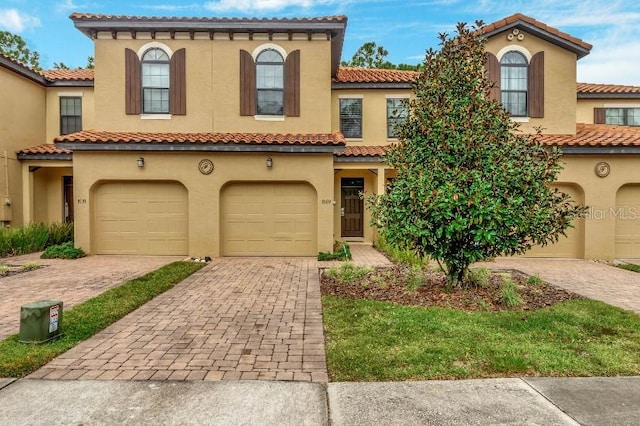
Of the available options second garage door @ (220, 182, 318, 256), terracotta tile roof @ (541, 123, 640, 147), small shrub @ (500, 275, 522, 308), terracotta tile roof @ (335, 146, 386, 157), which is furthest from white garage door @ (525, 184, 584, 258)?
second garage door @ (220, 182, 318, 256)

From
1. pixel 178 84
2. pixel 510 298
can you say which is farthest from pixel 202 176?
pixel 510 298

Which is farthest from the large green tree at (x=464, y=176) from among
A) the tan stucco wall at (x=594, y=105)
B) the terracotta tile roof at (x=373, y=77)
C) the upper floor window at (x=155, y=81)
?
the tan stucco wall at (x=594, y=105)

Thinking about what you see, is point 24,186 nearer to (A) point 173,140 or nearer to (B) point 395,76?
(A) point 173,140

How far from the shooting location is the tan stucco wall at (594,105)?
682 inches

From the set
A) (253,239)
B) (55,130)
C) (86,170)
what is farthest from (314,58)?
(55,130)

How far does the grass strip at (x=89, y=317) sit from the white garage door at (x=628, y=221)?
13389 mm

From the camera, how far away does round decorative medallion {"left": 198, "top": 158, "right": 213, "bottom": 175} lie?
479 inches

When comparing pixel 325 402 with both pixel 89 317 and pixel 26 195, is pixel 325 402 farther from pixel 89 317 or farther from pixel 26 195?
pixel 26 195

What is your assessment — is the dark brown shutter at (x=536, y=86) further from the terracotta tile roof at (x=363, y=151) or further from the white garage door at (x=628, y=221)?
the terracotta tile roof at (x=363, y=151)

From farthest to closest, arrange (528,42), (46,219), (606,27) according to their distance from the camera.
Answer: (606,27) → (46,219) → (528,42)

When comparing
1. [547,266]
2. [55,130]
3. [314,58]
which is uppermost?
[314,58]

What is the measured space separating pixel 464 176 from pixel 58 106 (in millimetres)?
17624

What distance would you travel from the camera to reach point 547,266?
11070mm

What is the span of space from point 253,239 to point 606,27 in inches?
762
